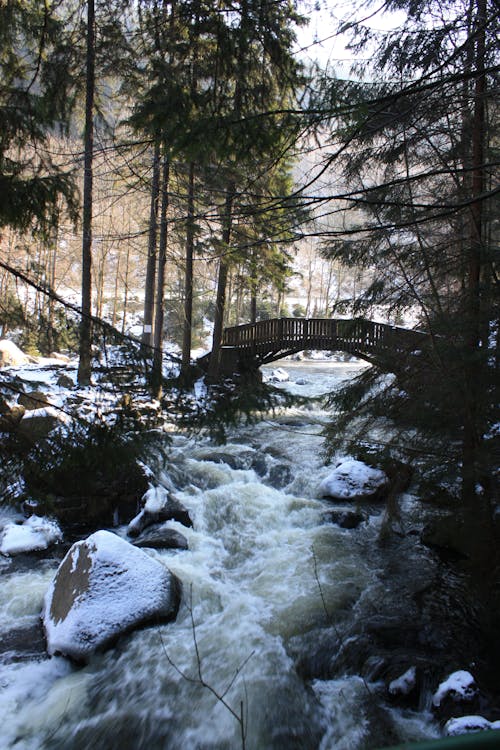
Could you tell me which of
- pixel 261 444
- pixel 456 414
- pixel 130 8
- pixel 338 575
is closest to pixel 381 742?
pixel 338 575

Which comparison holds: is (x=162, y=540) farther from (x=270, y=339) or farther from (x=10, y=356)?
(x=270, y=339)

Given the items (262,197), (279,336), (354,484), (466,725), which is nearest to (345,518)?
(354,484)

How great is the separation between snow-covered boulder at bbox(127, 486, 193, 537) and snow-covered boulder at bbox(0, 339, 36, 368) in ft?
29.7

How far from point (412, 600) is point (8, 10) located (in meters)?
6.90

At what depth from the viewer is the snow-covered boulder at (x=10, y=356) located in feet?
45.6

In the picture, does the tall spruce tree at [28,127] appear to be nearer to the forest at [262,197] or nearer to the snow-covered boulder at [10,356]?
the forest at [262,197]

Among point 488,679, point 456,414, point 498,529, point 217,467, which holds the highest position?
point 456,414

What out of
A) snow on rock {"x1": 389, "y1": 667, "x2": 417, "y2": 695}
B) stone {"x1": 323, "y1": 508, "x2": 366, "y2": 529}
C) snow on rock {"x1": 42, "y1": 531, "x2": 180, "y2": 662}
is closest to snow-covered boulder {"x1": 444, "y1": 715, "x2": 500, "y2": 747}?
snow on rock {"x1": 389, "y1": 667, "x2": 417, "y2": 695}

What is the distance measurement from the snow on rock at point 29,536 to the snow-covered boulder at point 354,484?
449 cm

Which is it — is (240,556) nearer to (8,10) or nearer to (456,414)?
(456,414)

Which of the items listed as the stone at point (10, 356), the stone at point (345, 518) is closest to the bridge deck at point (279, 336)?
the stone at point (10, 356)

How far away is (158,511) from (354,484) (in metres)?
3.51

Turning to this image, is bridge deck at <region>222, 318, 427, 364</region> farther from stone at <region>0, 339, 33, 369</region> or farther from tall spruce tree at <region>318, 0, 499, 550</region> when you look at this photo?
tall spruce tree at <region>318, 0, 499, 550</region>

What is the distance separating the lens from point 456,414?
4570mm
